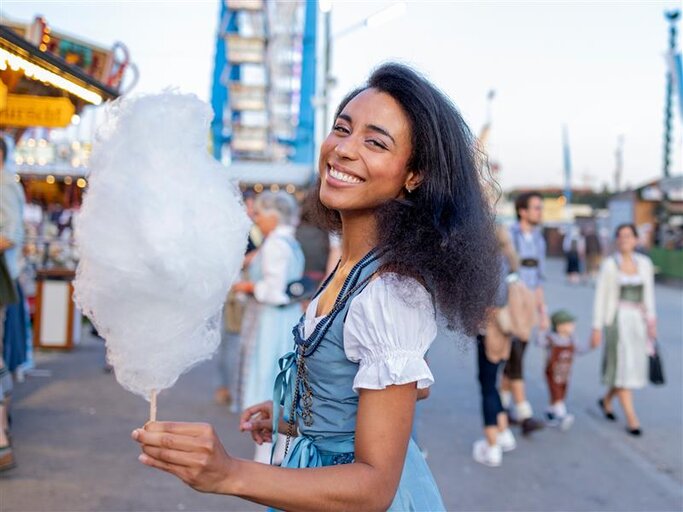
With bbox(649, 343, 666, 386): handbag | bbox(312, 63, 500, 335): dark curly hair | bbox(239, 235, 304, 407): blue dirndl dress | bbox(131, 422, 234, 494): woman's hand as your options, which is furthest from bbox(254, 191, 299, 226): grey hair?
bbox(131, 422, 234, 494): woman's hand

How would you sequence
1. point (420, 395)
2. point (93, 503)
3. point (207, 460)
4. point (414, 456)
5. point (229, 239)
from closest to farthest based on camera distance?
point (207, 460) → point (229, 239) → point (414, 456) → point (420, 395) → point (93, 503)

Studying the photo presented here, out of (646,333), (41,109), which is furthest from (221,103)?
(646,333)

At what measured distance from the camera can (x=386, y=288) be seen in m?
1.56

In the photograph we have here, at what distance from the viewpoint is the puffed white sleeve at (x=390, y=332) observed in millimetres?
1483

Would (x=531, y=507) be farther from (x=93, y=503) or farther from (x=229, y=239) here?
(x=229, y=239)

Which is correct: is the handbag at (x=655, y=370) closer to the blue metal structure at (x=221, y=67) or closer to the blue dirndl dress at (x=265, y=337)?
the blue dirndl dress at (x=265, y=337)

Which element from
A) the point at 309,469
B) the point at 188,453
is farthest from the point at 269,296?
the point at 188,453

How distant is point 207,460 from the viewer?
4.24 ft

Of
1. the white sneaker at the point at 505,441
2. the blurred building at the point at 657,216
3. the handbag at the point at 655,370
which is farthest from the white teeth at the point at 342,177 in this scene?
the blurred building at the point at 657,216

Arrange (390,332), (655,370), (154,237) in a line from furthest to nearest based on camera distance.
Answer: (655,370)
(390,332)
(154,237)

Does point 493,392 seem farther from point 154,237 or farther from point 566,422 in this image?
point 154,237

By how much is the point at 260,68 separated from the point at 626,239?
1155 inches

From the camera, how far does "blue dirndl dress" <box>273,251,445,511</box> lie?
1.65 m

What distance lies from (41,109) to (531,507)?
5.36 meters
